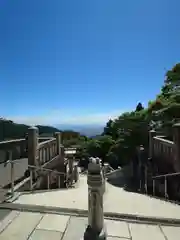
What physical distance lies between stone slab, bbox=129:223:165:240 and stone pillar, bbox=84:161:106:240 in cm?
70

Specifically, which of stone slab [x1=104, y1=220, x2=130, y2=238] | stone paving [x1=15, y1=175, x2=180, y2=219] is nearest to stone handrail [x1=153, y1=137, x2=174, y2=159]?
stone paving [x1=15, y1=175, x2=180, y2=219]

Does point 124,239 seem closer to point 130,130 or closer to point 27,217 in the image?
point 27,217

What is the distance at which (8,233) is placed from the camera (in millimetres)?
3689

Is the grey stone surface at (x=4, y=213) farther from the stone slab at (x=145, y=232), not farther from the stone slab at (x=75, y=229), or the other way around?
the stone slab at (x=145, y=232)

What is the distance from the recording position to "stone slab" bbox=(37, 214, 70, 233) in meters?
3.86

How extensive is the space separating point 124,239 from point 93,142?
2126cm

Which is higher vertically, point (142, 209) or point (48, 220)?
point (48, 220)

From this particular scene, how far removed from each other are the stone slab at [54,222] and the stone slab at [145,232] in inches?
49.8

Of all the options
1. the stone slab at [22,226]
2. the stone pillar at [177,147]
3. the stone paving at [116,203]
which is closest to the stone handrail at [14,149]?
the stone paving at [116,203]

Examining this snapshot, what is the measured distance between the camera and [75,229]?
12.6 feet

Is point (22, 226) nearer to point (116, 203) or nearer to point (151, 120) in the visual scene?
point (116, 203)

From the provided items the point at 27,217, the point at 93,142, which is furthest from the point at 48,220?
the point at 93,142

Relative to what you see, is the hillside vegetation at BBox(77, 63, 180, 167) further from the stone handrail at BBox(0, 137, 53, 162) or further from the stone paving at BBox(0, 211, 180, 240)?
the stone paving at BBox(0, 211, 180, 240)

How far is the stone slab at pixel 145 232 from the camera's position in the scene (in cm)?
358
